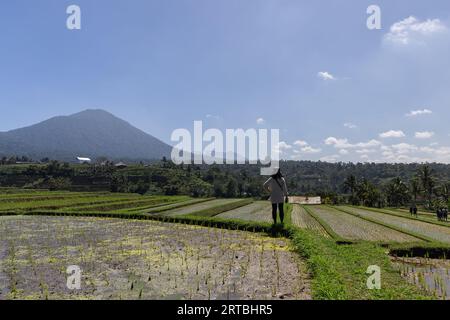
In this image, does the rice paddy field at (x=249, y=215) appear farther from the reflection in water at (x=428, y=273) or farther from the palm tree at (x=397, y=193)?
the palm tree at (x=397, y=193)

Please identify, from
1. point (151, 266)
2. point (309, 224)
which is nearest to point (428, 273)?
point (151, 266)

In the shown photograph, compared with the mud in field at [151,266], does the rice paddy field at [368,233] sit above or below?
below

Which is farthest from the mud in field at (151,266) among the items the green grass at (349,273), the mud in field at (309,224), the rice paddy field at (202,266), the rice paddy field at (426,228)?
the rice paddy field at (426,228)

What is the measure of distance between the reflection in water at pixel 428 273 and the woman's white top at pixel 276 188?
14.3 feet

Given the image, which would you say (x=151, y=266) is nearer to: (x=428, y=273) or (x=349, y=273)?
(x=349, y=273)

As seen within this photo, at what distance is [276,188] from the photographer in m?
13.9

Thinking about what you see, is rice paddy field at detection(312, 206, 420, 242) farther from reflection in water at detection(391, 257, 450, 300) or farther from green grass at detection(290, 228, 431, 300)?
reflection in water at detection(391, 257, 450, 300)

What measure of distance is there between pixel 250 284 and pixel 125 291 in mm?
2427

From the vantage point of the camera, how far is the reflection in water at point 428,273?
784cm

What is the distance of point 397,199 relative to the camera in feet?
273

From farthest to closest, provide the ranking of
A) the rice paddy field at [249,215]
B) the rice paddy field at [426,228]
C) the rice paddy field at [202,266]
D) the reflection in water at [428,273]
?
the rice paddy field at [249,215] < the rice paddy field at [426,228] < the reflection in water at [428,273] < the rice paddy field at [202,266]

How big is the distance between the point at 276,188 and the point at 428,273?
19.0 ft

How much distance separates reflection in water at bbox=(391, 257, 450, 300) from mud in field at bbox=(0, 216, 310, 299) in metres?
2.63

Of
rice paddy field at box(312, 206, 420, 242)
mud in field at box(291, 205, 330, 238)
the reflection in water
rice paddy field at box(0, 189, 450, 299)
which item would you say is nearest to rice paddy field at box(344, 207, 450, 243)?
rice paddy field at box(312, 206, 420, 242)
